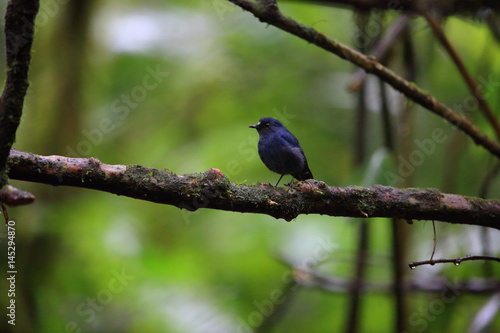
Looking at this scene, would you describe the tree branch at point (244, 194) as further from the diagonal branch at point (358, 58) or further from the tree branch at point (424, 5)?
the tree branch at point (424, 5)

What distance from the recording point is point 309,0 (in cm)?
375

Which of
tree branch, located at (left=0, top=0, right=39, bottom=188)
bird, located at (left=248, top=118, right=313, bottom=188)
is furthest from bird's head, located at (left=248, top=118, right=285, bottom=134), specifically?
tree branch, located at (left=0, top=0, right=39, bottom=188)

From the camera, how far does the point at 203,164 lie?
5012 millimetres

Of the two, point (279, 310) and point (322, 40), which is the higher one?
point (322, 40)

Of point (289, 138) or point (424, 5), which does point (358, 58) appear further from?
point (424, 5)

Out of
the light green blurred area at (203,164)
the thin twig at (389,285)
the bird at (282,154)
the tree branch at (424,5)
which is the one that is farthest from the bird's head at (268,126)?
the thin twig at (389,285)

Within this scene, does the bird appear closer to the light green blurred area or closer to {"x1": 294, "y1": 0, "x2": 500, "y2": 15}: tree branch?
the light green blurred area

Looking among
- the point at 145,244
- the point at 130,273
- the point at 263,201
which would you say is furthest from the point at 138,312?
the point at 263,201

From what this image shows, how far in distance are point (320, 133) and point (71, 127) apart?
102 inches

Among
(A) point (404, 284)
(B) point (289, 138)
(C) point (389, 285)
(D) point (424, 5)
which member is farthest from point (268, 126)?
(C) point (389, 285)

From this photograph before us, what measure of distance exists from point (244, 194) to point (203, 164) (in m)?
2.87

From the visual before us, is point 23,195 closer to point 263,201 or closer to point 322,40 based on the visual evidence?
point 263,201

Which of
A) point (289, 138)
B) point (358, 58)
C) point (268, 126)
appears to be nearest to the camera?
point (358, 58)

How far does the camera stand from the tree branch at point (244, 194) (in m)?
1.98
